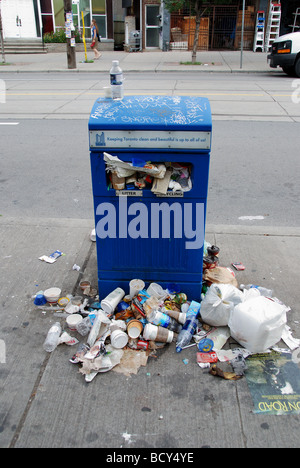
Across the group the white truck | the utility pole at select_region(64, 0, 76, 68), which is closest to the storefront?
the utility pole at select_region(64, 0, 76, 68)

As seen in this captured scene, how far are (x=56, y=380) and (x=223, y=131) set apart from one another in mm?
6709

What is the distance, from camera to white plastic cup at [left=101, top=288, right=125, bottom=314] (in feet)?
9.95

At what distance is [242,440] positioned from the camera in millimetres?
2180

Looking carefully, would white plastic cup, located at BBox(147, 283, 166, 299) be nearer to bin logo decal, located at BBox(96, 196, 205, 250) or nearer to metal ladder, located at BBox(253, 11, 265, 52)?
bin logo decal, located at BBox(96, 196, 205, 250)

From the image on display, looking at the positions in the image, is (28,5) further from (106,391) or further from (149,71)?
(106,391)

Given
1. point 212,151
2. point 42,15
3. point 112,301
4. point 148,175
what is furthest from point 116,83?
point 42,15

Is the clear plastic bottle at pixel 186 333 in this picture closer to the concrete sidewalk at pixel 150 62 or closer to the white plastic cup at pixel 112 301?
the white plastic cup at pixel 112 301

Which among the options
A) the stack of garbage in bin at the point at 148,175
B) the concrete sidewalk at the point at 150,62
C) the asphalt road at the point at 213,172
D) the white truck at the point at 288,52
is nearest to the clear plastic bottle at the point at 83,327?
the stack of garbage in bin at the point at 148,175

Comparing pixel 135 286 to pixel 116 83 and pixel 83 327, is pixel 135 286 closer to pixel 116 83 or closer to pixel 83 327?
pixel 83 327

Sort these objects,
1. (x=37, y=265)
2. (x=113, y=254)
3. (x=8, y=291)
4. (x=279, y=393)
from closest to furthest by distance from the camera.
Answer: (x=279, y=393), (x=113, y=254), (x=8, y=291), (x=37, y=265)

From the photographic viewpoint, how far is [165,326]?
294 centimetres

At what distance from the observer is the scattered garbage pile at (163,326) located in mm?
2693

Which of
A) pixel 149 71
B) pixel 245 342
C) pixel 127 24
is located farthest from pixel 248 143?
pixel 127 24

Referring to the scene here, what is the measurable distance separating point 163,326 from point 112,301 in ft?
1.41
